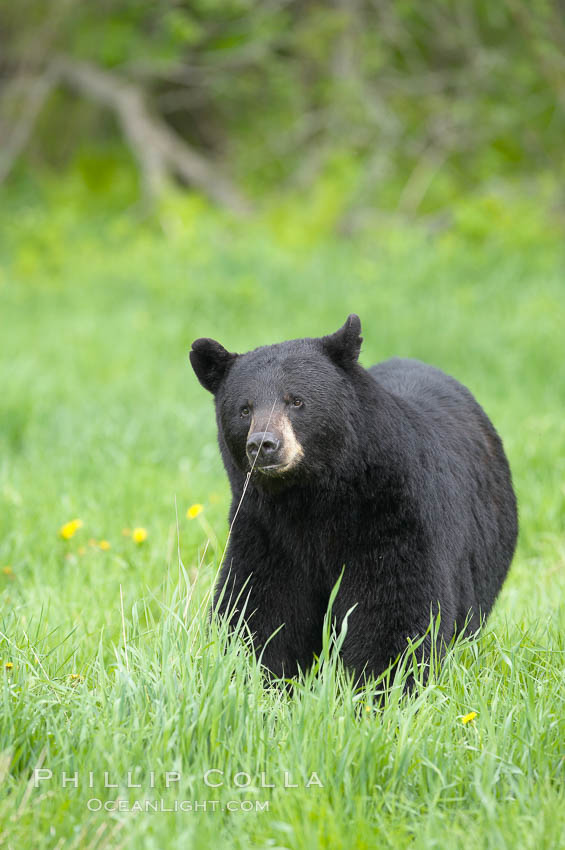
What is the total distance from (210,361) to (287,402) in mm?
370

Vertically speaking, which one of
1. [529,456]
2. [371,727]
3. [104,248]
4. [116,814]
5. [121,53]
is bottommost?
[116,814]

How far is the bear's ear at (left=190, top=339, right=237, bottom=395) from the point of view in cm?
334

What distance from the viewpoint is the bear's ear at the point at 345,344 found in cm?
326

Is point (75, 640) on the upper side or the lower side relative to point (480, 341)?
lower

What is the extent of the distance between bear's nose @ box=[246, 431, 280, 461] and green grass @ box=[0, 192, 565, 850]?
45cm

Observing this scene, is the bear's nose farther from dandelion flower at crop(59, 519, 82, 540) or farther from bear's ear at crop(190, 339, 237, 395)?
dandelion flower at crop(59, 519, 82, 540)

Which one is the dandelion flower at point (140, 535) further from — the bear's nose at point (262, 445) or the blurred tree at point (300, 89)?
the blurred tree at point (300, 89)

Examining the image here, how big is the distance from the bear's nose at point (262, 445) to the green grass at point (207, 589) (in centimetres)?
45

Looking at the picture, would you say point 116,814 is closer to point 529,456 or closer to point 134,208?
point 529,456

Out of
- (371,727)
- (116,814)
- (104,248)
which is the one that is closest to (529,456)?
(371,727)

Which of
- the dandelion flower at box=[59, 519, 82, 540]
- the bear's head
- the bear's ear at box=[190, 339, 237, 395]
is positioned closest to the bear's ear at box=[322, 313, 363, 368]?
the bear's head

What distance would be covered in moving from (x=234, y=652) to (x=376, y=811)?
0.60 metres

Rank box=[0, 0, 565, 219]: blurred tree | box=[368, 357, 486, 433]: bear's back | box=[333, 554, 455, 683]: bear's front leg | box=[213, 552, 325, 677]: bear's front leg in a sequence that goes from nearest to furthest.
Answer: box=[333, 554, 455, 683]: bear's front leg < box=[213, 552, 325, 677]: bear's front leg < box=[368, 357, 486, 433]: bear's back < box=[0, 0, 565, 219]: blurred tree

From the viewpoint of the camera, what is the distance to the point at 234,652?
278 centimetres
